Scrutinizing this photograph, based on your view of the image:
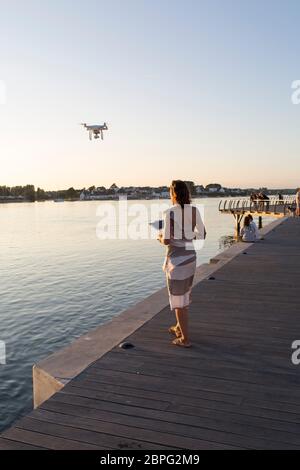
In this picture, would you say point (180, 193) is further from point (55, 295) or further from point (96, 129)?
point (96, 129)

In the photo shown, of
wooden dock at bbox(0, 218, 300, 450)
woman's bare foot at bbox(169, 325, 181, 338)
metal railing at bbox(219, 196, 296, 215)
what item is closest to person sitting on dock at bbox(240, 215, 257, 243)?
wooden dock at bbox(0, 218, 300, 450)

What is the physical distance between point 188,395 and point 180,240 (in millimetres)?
1958

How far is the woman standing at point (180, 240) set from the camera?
5383 millimetres

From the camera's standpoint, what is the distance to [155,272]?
24.2 m

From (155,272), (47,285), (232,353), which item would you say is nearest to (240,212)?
(155,272)

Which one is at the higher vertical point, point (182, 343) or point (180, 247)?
point (180, 247)

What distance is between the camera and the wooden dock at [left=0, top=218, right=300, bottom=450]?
345 cm

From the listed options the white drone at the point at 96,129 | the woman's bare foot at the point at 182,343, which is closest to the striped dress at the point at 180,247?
the woman's bare foot at the point at 182,343

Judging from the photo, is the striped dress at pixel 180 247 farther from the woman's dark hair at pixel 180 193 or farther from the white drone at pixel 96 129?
the white drone at pixel 96 129

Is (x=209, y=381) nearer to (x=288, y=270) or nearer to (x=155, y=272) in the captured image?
(x=288, y=270)

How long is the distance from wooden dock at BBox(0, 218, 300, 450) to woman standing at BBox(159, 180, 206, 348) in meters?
0.74

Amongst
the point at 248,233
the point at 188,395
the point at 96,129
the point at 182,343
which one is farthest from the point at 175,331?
the point at 96,129

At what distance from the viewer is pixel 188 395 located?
4.21 meters
